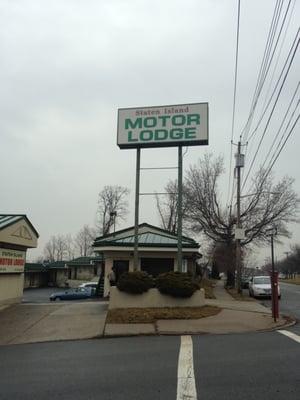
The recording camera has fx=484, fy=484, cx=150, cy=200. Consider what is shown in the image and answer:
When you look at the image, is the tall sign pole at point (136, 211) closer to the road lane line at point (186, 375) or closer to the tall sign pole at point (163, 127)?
the tall sign pole at point (163, 127)

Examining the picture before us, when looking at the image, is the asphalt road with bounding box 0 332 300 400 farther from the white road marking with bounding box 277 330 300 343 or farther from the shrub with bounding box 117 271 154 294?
the shrub with bounding box 117 271 154 294

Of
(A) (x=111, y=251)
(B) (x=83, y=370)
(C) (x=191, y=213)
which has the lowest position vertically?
(B) (x=83, y=370)

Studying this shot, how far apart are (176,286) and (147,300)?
1.08m

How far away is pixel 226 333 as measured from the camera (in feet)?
40.2

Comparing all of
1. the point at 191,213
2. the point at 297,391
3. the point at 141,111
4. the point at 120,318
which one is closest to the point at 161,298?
the point at 120,318

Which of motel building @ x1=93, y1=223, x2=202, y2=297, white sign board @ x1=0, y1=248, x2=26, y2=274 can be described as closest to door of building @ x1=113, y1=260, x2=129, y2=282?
motel building @ x1=93, y1=223, x2=202, y2=297

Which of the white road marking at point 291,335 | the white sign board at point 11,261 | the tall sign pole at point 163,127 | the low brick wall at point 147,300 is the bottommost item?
the white road marking at point 291,335

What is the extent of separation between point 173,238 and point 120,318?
12560 mm

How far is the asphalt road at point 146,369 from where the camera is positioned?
6574 mm

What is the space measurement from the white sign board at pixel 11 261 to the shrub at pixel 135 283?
4862 millimetres

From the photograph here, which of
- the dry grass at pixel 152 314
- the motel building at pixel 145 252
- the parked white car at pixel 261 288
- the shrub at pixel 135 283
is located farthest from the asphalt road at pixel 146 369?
the parked white car at pixel 261 288

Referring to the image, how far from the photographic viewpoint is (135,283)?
632 inches

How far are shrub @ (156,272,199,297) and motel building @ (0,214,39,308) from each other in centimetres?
612

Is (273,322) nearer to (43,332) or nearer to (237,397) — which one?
(43,332)
